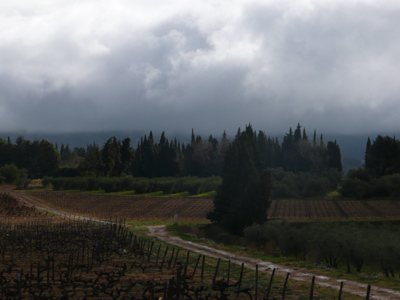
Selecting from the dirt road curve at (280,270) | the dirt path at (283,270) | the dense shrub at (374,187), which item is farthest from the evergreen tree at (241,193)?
the dense shrub at (374,187)

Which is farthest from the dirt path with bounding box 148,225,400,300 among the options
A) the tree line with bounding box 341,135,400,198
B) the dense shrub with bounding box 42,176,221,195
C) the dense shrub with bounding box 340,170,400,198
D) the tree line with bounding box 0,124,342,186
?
the tree line with bounding box 0,124,342,186

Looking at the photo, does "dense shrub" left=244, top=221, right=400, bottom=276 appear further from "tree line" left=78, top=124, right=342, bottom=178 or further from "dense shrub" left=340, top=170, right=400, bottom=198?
Result: "tree line" left=78, top=124, right=342, bottom=178

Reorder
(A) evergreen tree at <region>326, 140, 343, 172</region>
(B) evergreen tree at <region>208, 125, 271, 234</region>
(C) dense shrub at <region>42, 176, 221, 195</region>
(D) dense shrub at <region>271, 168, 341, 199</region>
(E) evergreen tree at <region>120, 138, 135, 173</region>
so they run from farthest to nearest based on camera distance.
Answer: (A) evergreen tree at <region>326, 140, 343, 172</region> → (E) evergreen tree at <region>120, 138, 135, 173</region> → (C) dense shrub at <region>42, 176, 221, 195</region> → (D) dense shrub at <region>271, 168, 341, 199</region> → (B) evergreen tree at <region>208, 125, 271, 234</region>

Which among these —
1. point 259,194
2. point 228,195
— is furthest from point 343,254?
point 228,195

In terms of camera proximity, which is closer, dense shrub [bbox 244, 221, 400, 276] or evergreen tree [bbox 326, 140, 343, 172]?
dense shrub [bbox 244, 221, 400, 276]

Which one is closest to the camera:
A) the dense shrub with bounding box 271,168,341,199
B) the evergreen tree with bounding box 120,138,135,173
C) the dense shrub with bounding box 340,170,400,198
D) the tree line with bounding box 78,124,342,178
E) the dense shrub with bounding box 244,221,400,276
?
the dense shrub with bounding box 244,221,400,276

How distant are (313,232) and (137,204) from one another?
139 ft

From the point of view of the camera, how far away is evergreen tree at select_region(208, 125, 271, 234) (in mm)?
48531

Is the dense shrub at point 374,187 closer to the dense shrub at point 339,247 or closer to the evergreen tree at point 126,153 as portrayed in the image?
the dense shrub at point 339,247

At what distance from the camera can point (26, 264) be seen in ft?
76.1

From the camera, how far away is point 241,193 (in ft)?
166

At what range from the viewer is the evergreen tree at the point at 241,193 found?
4853 centimetres

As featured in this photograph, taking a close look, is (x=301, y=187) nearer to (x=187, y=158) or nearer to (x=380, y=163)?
(x=380, y=163)

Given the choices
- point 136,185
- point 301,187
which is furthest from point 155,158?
point 301,187
